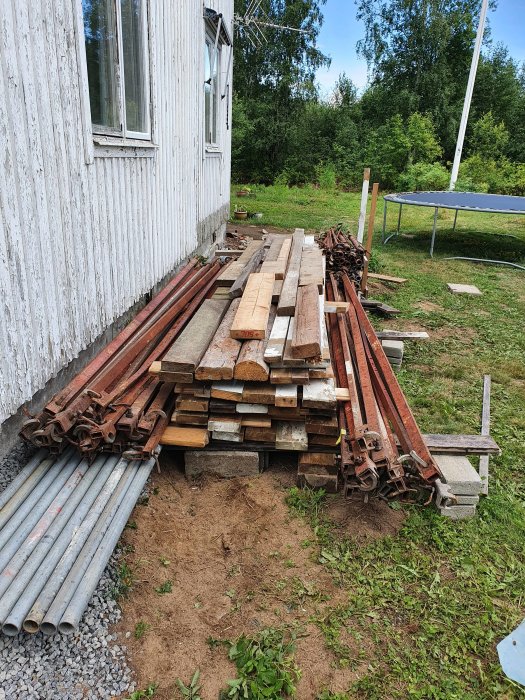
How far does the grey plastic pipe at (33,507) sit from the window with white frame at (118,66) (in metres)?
2.49

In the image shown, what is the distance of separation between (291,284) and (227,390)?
1.77 metres

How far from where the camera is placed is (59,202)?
10.5ft

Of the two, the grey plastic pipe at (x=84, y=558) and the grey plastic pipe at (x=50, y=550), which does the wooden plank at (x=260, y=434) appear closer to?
the grey plastic pipe at (x=84, y=558)

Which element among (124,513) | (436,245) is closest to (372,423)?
(124,513)

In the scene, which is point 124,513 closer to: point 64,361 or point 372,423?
point 64,361

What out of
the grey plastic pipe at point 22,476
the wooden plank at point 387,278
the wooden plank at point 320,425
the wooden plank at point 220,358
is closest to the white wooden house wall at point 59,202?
the grey plastic pipe at point 22,476

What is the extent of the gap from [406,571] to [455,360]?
3.68 m

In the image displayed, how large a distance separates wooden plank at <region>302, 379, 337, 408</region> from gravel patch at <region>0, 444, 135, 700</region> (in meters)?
1.68

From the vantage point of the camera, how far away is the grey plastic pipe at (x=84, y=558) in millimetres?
2152

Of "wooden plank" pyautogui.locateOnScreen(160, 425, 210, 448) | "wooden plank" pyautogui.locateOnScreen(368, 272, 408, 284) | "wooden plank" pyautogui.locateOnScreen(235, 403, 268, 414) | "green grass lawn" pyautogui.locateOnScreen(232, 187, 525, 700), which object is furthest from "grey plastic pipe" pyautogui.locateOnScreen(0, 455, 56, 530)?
"wooden plank" pyautogui.locateOnScreen(368, 272, 408, 284)

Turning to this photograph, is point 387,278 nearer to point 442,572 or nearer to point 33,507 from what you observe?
point 442,572

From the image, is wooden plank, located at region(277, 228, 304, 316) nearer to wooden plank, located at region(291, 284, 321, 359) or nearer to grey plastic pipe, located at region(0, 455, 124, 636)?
wooden plank, located at region(291, 284, 321, 359)

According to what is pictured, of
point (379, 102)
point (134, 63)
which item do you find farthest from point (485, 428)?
point (379, 102)

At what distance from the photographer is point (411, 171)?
22078mm
